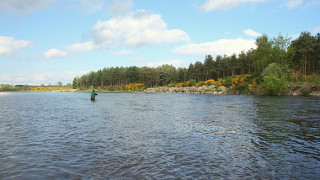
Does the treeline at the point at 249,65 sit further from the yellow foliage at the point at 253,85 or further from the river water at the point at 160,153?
the river water at the point at 160,153

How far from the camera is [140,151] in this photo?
35.7 feet

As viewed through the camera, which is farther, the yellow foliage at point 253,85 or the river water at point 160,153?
the yellow foliage at point 253,85

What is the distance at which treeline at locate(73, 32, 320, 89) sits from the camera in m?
78.8

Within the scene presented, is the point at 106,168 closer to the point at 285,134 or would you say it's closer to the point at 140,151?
the point at 140,151

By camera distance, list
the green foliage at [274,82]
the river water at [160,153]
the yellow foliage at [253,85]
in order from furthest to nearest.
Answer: the yellow foliage at [253,85] < the green foliage at [274,82] < the river water at [160,153]

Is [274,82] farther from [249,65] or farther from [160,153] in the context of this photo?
[160,153]

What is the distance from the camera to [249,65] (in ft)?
349

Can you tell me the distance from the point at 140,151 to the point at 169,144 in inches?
79.0

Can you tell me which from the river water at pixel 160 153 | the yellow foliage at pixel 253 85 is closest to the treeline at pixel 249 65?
the yellow foliage at pixel 253 85

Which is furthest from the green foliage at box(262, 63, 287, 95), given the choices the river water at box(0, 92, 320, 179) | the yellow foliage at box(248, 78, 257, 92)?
the river water at box(0, 92, 320, 179)

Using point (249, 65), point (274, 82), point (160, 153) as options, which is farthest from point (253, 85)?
point (160, 153)

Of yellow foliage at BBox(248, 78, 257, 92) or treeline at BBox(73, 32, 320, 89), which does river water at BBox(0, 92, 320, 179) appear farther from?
treeline at BBox(73, 32, 320, 89)

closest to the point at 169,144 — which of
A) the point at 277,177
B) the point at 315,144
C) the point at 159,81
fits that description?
the point at 277,177

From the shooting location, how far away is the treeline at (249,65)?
78750mm
